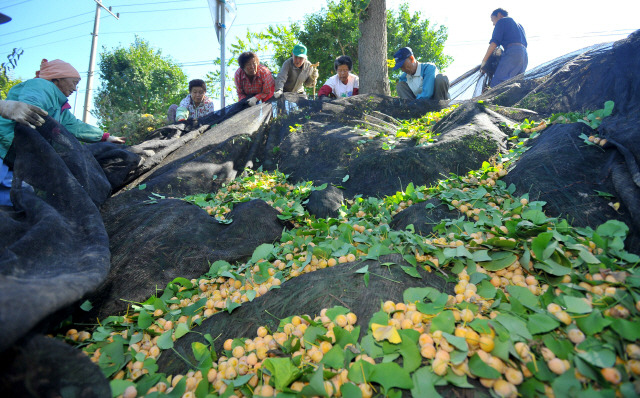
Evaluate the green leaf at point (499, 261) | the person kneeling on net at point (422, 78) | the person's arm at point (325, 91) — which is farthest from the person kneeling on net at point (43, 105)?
the person kneeling on net at point (422, 78)

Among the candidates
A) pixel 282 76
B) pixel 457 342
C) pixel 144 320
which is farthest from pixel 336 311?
pixel 282 76

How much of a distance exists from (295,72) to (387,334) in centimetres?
504

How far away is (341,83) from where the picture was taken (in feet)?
18.1

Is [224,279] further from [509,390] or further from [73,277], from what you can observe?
[509,390]

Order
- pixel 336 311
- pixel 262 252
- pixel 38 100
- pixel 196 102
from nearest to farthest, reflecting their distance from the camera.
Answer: pixel 336 311
pixel 262 252
pixel 38 100
pixel 196 102

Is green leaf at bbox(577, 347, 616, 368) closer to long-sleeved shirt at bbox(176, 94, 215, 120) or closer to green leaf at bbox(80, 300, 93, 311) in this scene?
green leaf at bbox(80, 300, 93, 311)

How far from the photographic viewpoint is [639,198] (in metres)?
1.48

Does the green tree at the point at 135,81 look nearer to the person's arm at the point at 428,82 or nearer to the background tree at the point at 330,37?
the background tree at the point at 330,37

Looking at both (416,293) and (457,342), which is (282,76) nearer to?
(416,293)

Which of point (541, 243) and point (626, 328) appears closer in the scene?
point (626, 328)

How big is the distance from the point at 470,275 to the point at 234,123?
10.8 feet

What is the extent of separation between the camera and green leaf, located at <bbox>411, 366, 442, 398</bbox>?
0.90 metres

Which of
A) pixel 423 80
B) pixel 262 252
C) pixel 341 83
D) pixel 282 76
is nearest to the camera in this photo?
pixel 262 252

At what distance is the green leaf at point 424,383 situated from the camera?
90 cm
